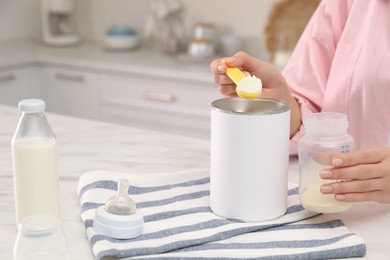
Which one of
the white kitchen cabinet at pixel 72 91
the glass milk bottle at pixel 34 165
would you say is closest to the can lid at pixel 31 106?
the glass milk bottle at pixel 34 165

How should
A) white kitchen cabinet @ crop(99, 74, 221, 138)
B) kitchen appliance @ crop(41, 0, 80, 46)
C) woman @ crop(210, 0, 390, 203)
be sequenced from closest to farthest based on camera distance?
1. woman @ crop(210, 0, 390, 203)
2. white kitchen cabinet @ crop(99, 74, 221, 138)
3. kitchen appliance @ crop(41, 0, 80, 46)

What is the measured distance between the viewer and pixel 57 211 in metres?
0.97

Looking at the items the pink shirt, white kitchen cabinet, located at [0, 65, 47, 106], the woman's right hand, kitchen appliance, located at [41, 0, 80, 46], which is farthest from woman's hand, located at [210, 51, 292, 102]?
kitchen appliance, located at [41, 0, 80, 46]

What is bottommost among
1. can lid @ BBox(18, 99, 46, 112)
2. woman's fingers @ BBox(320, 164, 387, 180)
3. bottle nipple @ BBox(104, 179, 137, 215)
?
bottle nipple @ BBox(104, 179, 137, 215)

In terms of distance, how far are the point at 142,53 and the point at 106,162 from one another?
2111 mm

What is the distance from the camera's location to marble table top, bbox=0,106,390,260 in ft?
3.20

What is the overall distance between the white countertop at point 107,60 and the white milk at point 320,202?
1779 mm

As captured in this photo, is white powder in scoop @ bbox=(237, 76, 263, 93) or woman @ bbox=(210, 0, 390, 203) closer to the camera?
white powder in scoop @ bbox=(237, 76, 263, 93)

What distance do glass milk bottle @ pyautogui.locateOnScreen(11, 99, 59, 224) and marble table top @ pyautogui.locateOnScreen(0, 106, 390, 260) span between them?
2.4 inches

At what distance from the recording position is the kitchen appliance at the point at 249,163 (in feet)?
3.10

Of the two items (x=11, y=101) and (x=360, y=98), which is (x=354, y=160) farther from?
(x=11, y=101)

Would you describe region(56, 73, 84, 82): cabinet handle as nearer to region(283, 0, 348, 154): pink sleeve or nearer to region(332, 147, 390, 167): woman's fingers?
region(283, 0, 348, 154): pink sleeve

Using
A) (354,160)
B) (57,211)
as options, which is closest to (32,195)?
(57,211)

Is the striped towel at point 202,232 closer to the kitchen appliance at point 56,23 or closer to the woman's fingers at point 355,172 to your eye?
the woman's fingers at point 355,172
